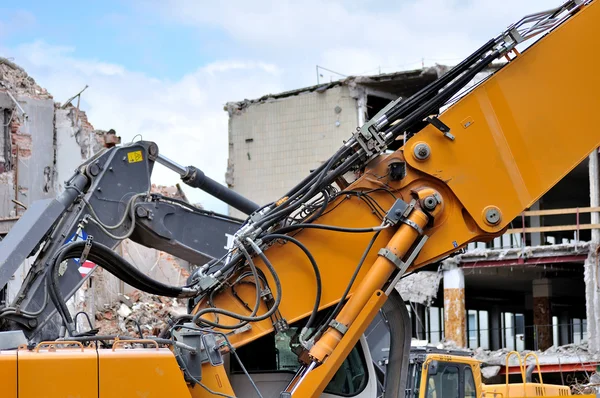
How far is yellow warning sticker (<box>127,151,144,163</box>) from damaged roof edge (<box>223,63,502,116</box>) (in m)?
19.7

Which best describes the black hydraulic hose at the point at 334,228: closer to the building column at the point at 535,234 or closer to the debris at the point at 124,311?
the debris at the point at 124,311

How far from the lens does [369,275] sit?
727cm

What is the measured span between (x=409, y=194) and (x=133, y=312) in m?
16.9

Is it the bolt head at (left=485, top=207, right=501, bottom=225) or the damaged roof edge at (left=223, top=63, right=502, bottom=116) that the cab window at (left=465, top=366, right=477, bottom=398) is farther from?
the damaged roof edge at (left=223, top=63, right=502, bottom=116)

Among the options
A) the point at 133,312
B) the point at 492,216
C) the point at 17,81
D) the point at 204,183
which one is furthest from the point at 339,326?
the point at 17,81

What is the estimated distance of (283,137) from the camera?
33.9 m

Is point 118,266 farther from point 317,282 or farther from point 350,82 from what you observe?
point 350,82

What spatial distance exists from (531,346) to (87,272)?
2678 cm

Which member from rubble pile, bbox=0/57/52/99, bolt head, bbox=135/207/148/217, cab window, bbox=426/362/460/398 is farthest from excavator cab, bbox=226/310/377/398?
rubble pile, bbox=0/57/52/99

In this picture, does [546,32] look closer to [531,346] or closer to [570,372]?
[570,372]

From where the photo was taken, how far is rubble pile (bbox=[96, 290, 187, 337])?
22812 millimetres

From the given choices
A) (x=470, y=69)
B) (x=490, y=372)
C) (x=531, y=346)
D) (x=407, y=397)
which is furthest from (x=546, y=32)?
(x=531, y=346)

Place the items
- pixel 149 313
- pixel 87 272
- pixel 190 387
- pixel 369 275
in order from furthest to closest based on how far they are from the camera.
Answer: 1. pixel 149 313
2. pixel 87 272
3. pixel 369 275
4. pixel 190 387

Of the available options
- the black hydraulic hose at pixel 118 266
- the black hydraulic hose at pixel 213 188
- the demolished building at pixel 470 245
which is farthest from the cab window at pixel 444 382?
the demolished building at pixel 470 245
